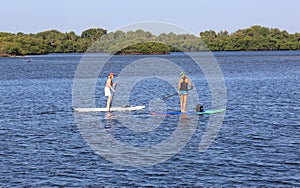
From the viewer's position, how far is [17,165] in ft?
79.5

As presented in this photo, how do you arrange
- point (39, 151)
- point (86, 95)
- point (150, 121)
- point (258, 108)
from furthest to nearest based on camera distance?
1. point (86, 95)
2. point (258, 108)
3. point (150, 121)
4. point (39, 151)

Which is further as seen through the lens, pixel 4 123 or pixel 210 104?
pixel 210 104

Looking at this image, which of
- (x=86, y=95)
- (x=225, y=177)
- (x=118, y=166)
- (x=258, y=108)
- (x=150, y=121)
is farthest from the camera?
(x=86, y=95)

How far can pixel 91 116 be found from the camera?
125 feet

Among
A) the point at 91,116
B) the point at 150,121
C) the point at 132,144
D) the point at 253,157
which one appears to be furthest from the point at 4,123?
the point at 253,157

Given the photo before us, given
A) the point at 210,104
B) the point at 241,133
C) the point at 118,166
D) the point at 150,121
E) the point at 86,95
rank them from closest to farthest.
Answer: the point at 118,166, the point at 241,133, the point at 150,121, the point at 210,104, the point at 86,95

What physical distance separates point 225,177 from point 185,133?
9267mm

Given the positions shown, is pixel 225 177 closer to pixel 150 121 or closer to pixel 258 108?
pixel 150 121

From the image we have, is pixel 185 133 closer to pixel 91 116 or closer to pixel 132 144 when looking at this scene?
A: pixel 132 144

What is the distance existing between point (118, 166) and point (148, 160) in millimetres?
1471

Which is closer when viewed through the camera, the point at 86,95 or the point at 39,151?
the point at 39,151

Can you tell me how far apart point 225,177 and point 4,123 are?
17752 mm

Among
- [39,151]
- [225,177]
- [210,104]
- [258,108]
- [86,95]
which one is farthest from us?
[86,95]

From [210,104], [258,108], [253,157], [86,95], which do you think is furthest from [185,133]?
[86,95]
